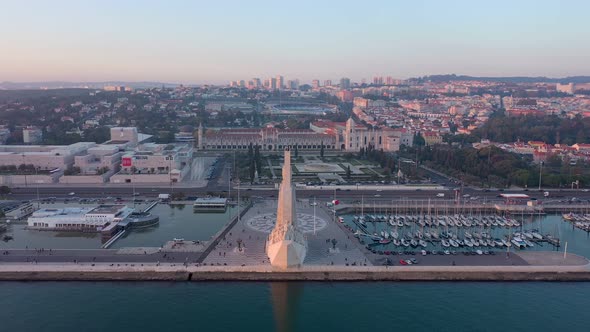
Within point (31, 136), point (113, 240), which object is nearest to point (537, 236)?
point (113, 240)

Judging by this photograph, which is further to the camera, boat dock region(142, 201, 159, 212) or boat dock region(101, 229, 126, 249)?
boat dock region(142, 201, 159, 212)

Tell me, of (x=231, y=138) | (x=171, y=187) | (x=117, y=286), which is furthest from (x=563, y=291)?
(x=231, y=138)

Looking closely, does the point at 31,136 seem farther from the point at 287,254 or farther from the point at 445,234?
the point at 445,234

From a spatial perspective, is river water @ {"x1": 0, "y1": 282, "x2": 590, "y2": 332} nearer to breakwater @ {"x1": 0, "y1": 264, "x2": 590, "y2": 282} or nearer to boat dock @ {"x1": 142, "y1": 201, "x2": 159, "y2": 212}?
breakwater @ {"x1": 0, "y1": 264, "x2": 590, "y2": 282}

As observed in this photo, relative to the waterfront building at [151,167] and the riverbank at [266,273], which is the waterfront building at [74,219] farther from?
the waterfront building at [151,167]

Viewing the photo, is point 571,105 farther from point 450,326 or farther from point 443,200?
point 450,326

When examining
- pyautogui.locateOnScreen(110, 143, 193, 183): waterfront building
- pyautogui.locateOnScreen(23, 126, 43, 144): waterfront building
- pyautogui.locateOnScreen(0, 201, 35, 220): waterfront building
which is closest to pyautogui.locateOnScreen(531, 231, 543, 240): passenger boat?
pyautogui.locateOnScreen(110, 143, 193, 183): waterfront building
